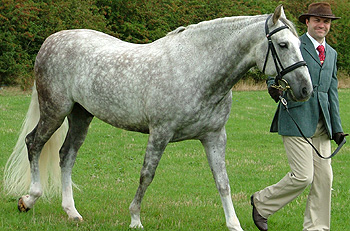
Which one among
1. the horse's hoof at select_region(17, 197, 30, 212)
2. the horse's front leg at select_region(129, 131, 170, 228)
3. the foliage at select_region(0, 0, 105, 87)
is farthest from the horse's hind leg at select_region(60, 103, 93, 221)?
the foliage at select_region(0, 0, 105, 87)

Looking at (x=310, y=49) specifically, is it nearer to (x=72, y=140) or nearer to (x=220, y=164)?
(x=220, y=164)

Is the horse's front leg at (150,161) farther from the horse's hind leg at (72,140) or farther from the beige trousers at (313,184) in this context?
the beige trousers at (313,184)

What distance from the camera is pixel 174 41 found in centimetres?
529

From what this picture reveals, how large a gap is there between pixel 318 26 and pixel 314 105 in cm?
79

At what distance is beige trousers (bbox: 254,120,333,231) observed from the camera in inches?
209

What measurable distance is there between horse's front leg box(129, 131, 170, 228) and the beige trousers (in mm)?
A: 1271

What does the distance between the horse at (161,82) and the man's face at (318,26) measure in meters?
0.71

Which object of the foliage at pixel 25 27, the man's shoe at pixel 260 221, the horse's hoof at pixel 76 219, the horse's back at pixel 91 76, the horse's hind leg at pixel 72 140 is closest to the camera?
the horse's back at pixel 91 76

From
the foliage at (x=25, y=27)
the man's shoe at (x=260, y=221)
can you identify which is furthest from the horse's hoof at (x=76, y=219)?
the foliage at (x=25, y=27)

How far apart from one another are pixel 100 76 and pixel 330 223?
3004 mm

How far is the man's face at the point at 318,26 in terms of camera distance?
5.30 meters

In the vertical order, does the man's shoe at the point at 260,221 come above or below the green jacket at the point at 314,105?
below

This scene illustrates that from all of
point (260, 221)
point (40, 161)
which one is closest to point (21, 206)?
point (40, 161)

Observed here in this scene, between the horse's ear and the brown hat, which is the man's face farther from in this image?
the horse's ear
